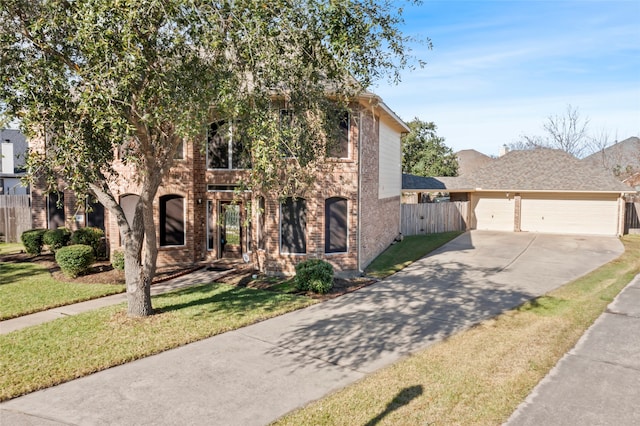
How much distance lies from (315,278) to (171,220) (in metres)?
6.92

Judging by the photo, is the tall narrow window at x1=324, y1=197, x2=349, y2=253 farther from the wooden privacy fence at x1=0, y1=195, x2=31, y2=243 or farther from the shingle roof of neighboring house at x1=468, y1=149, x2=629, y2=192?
the wooden privacy fence at x1=0, y1=195, x2=31, y2=243

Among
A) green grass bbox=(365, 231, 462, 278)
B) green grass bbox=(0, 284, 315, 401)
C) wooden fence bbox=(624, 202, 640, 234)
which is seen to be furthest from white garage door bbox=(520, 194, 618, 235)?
green grass bbox=(0, 284, 315, 401)

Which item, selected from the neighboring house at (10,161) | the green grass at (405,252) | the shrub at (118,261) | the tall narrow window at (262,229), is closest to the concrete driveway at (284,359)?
the green grass at (405,252)

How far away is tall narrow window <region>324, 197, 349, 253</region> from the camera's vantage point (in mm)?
14594

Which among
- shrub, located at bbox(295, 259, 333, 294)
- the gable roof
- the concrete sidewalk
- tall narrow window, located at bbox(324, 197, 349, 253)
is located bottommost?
the concrete sidewalk

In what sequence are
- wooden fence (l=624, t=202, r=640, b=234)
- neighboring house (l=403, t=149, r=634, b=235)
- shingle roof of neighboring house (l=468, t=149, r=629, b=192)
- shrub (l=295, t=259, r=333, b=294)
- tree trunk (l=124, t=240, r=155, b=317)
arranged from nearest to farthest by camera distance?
tree trunk (l=124, t=240, r=155, b=317) → shrub (l=295, t=259, r=333, b=294) → neighboring house (l=403, t=149, r=634, b=235) → shingle roof of neighboring house (l=468, t=149, r=629, b=192) → wooden fence (l=624, t=202, r=640, b=234)

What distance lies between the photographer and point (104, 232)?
17.5m

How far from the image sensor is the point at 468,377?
6.96 metres

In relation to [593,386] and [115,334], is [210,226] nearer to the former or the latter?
[115,334]

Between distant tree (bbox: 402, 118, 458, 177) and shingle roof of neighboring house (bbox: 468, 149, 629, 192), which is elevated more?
distant tree (bbox: 402, 118, 458, 177)

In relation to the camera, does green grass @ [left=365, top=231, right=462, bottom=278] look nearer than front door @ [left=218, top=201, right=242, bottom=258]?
Yes

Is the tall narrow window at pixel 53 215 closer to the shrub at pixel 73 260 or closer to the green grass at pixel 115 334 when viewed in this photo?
the shrub at pixel 73 260

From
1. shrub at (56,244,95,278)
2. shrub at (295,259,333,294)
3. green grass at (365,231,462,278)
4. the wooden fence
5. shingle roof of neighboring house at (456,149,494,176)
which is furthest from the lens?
shingle roof of neighboring house at (456,149,494,176)

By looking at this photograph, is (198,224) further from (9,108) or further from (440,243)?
(440,243)
